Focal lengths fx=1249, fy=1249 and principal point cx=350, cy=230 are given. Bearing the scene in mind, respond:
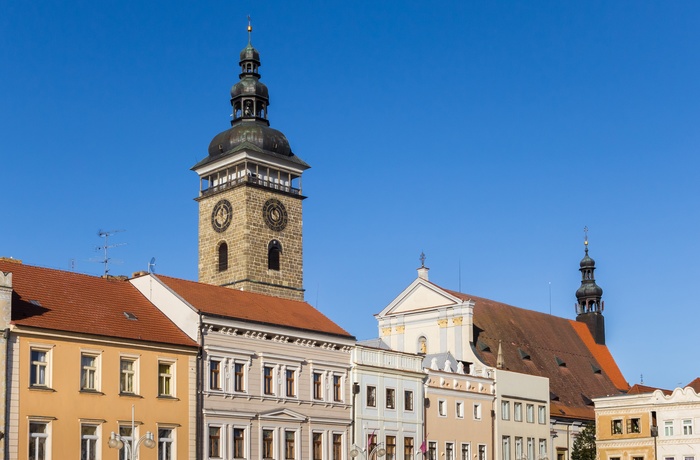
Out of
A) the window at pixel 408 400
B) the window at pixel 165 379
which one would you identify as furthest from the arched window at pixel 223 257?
the window at pixel 165 379

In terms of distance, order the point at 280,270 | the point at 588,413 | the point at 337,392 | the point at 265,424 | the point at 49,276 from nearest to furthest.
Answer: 1. the point at 49,276
2. the point at 265,424
3. the point at 337,392
4. the point at 588,413
5. the point at 280,270

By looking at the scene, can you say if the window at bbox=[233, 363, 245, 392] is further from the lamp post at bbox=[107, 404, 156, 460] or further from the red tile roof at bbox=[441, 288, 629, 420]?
the red tile roof at bbox=[441, 288, 629, 420]

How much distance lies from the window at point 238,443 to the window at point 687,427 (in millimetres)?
33763

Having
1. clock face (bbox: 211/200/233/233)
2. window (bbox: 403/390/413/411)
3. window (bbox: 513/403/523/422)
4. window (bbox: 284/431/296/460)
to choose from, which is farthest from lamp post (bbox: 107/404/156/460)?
clock face (bbox: 211/200/233/233)

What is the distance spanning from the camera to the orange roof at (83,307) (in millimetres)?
50688

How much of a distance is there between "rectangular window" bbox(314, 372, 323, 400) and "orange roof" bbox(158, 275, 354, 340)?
7.22 feet

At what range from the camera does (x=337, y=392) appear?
6366 centimetres

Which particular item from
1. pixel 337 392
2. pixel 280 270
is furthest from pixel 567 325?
pixel 337 392

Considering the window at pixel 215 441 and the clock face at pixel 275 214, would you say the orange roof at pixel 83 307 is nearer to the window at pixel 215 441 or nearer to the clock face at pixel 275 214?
the window at pixel 215 441

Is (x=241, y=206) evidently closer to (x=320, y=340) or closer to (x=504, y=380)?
(x=504, y=380)

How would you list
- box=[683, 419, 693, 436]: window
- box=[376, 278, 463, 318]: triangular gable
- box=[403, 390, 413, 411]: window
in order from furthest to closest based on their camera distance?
box=[376, 278, 463, 318]: triangular gable
box=[683, 419, 693, 436]: window
box=[403, 390, 413, 411]: window

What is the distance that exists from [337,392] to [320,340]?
324 centimetres

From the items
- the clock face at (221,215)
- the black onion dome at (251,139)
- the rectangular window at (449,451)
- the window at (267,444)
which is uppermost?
the black onion dome at (251,139)

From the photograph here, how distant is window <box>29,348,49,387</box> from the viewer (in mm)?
49253
